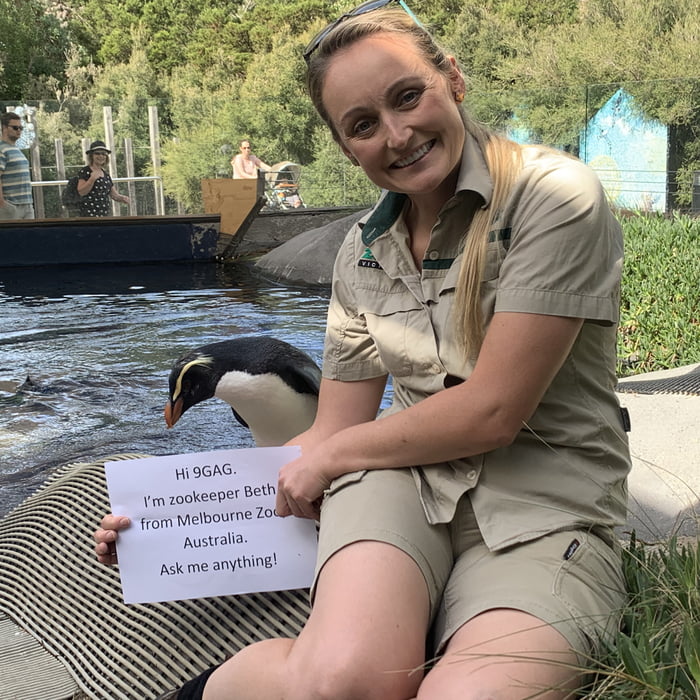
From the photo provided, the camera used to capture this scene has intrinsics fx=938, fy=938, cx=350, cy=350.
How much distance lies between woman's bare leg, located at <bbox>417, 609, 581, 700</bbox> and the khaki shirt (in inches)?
7.8

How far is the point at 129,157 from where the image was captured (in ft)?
54.5

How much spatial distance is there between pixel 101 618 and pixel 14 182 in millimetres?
12100

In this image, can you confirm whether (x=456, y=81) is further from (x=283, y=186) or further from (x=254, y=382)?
(x=283, y=186)

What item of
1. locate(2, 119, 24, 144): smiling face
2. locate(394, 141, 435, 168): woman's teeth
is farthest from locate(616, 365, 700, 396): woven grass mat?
locate(2, 119, 24, 144): smiling face

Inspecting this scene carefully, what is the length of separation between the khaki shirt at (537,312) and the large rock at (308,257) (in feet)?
31.1

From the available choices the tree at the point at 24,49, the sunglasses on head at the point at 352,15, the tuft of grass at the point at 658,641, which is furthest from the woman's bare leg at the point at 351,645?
the tree at the point at 24,49

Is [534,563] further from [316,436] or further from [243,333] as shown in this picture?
[243,333]

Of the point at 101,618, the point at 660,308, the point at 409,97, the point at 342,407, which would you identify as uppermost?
the point at 409,97

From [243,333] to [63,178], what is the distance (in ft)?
28.6

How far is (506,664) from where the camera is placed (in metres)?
1.37

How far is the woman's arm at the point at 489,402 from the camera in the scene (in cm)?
165

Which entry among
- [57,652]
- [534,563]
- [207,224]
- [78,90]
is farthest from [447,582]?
[78,90]

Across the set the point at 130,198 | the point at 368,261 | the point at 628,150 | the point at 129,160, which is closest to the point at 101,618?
the point at 368,261

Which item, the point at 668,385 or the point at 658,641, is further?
the point at 668,385
